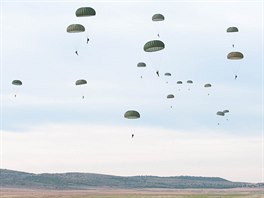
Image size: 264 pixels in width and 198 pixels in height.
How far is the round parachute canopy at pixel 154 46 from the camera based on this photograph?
176 ft

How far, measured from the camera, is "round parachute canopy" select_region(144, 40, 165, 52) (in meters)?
53.7

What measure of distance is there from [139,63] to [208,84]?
10508 mm

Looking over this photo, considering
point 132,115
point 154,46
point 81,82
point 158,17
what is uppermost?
point 158,17

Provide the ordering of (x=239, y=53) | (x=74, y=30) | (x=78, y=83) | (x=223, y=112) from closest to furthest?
(x=74, y=30), (x=239, y=53), (x=78, y=83), (x=223, y=112)

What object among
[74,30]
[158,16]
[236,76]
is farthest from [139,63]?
[236,76]

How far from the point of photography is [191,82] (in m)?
73.6

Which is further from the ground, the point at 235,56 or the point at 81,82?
the point at 235,56

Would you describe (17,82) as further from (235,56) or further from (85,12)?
(235,56)

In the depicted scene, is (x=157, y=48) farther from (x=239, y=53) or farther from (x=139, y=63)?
(x=139, y=63)

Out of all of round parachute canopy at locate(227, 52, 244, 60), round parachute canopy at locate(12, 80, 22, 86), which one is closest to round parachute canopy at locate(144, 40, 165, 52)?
round parachute canopy at locate(227, 52, 244, 60)

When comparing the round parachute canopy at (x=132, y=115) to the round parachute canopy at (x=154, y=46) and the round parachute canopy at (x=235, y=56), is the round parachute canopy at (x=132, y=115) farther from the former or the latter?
the round parachute canopy at (x=235, y=56)

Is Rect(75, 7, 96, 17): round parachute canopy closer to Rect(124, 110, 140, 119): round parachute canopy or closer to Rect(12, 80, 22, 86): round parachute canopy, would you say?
Rect(124, 110, 140, 119): round parachute canopy

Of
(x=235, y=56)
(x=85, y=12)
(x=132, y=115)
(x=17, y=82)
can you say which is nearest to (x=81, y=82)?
(x=17, y=82)

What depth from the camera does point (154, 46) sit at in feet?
177
